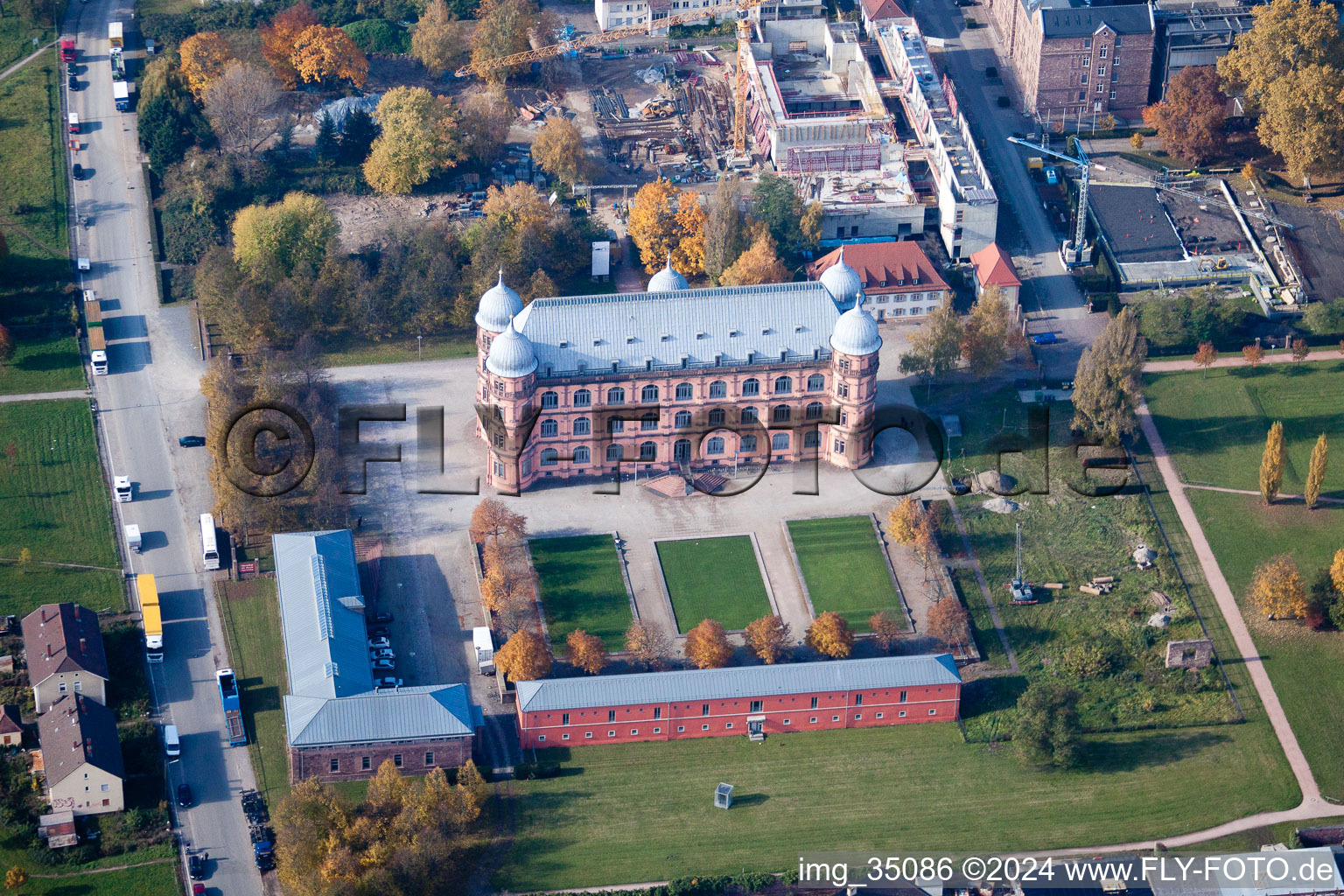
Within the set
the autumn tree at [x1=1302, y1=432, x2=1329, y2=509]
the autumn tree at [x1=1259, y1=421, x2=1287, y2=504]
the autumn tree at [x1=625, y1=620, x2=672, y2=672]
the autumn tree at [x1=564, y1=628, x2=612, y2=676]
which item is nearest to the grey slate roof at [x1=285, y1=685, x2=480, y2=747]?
the autumn tree at [x1=564, y1=628, x2=612, y2=676]

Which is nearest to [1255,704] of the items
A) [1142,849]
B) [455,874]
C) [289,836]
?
[1142,849]

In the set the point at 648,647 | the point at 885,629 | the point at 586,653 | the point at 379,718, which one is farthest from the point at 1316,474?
the point at 379,718

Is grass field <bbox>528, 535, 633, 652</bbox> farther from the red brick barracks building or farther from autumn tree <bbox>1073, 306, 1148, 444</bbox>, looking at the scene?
autumn tree <bbox>1073, 306, 1148, 444</bbox>

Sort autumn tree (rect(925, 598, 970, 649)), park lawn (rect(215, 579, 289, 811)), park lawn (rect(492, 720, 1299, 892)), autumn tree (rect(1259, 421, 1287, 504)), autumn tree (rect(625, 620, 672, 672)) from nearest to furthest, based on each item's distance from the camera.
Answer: park lawn (rect(492, 720, 1299, 892)) → park lawn (rect(215, 579, 289, 811)) → autumn tree (rect(625, 620, 672, 672)) → autumn tree (rect(925, 598, 970, 649)) → autumn tree (rect(1259, 421, 1287, 504))

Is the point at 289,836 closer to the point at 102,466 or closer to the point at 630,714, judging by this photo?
the point at 630,714

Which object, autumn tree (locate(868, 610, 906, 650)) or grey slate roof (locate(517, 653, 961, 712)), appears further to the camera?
autumn tree (locate(868, 610, 906, 650))

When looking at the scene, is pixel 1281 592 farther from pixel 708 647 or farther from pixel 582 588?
pixel 582 588
